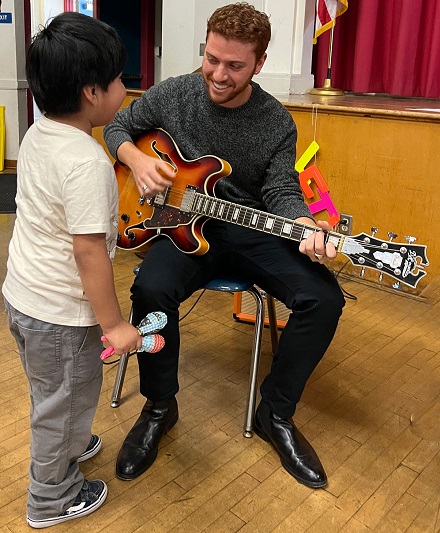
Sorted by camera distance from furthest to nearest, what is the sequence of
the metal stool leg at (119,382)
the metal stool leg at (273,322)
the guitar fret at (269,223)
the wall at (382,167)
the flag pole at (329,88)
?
the flag pole at (329,88) → the wall at (382,167) → the metal stool leg at (273,322) → the metal stool leg at (119,382) → the guitar fret at (269,223)

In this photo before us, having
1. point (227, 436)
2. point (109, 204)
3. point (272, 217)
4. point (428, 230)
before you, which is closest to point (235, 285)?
point (272, 217)

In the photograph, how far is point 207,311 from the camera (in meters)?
2.37

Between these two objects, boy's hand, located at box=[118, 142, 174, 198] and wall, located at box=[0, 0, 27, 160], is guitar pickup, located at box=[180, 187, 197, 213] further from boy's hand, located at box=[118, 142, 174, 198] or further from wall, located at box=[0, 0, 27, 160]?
wall, located at box=[0, 0, 27, 160]

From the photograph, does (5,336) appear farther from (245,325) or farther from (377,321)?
(377,321)

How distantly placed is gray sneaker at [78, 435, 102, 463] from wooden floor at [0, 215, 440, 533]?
0.06 ft

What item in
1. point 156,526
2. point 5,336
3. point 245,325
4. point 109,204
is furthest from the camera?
point 245,325

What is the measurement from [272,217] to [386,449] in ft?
2.29

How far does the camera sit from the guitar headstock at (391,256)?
1.30m

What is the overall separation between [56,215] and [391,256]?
74 cm

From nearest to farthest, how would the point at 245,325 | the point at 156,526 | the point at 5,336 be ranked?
the point at 156,526 → the point at 5,336 → the point at 245,325

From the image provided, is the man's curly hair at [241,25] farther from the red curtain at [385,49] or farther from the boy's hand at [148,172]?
the red curtain at [385,49]

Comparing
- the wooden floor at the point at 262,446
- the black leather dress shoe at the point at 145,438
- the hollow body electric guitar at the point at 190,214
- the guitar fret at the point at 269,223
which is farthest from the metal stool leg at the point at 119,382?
the guitar fret at the point at 269,223

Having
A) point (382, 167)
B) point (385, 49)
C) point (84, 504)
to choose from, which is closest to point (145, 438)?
point (84, 504)

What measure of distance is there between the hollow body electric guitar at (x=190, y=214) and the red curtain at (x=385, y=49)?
214 centimetres
